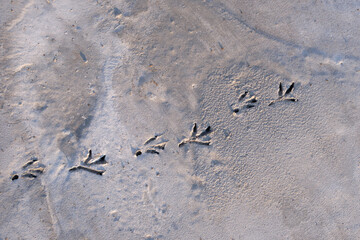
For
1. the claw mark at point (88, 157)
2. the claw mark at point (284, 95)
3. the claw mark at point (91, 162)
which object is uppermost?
the claw mark at point (284, 95)

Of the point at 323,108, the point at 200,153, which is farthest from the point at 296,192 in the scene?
the point at 200,153

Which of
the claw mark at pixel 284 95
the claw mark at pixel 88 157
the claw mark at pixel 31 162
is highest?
the claw mark at pixel 284 95

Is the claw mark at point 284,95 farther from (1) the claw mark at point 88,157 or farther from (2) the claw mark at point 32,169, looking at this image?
(2) the claw mark at point 32,169

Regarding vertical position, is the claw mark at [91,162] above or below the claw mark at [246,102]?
below

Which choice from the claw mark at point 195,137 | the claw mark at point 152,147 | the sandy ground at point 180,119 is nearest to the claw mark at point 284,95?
the sandy ground at point 180,119

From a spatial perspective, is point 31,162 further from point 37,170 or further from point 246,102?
point 246,102

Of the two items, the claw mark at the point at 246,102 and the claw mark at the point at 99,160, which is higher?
the claw mark at the point at 246,102

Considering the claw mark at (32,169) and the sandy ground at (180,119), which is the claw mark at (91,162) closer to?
the sandy ground at (180,119)

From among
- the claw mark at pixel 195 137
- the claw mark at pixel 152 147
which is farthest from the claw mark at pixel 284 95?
the claw mark at pixel 152 147

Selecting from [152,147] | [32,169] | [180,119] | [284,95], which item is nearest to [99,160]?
[152,147]
